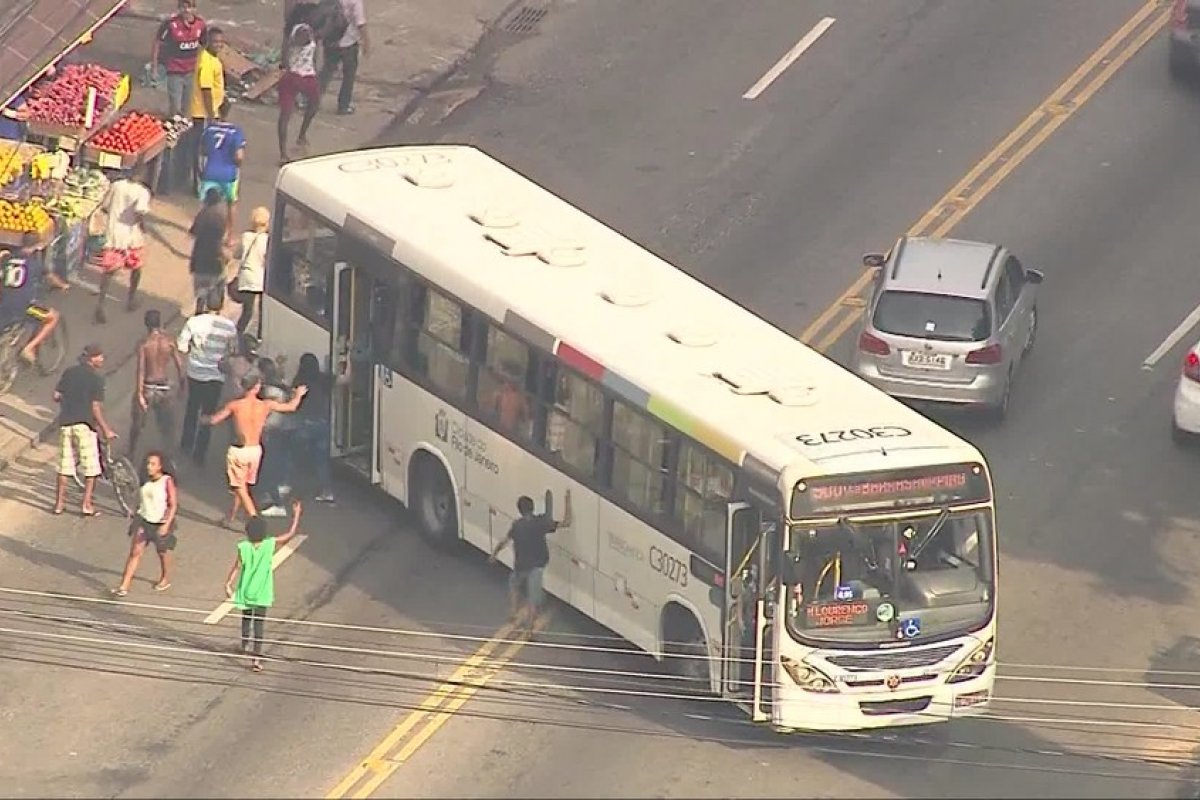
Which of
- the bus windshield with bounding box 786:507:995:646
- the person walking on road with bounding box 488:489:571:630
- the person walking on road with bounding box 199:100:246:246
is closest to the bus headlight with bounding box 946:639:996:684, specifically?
the bus windshield with bounding box 786:507:995:646

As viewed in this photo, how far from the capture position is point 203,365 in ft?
108

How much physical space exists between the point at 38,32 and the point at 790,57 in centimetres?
999

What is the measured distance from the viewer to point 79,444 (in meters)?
32.3

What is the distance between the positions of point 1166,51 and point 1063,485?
11.0 metres

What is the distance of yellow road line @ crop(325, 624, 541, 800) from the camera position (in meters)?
27.4

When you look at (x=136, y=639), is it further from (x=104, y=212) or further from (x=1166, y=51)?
(x=1166, y=51)

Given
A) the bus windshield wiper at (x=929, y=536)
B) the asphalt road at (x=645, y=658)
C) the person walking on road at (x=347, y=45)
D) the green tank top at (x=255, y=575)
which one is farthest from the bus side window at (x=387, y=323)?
the person walking on road at (x=347, y=45)

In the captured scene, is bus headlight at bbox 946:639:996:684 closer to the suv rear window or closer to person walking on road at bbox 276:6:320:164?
the suv rear window

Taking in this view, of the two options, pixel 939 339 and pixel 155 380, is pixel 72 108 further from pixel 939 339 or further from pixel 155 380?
pixel 939 339

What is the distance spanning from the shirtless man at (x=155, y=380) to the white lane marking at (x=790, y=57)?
416 inches

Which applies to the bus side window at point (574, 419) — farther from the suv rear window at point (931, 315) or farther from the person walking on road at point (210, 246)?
the person walking on road at point (210, 246)

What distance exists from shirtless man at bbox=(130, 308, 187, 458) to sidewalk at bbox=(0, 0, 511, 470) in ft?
3.08

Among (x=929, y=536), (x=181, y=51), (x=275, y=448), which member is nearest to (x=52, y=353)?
(x=275, y=448)

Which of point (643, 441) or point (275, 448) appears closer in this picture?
point (643, 441)
